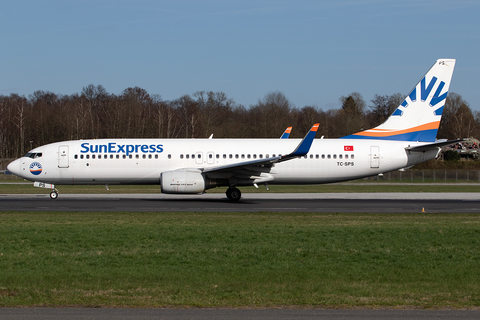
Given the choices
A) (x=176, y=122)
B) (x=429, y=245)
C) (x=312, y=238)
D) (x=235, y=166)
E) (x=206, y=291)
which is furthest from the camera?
(x=176, y=122)

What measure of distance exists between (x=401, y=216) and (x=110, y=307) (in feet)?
51.2

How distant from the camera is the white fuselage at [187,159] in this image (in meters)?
29.6

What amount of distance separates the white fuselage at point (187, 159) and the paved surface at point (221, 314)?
70.2 feet

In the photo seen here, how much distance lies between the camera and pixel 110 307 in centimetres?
783

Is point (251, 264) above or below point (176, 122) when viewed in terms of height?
below

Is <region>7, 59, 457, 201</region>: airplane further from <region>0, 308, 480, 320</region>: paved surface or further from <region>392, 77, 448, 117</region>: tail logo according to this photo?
<region>0, 308, 480, 320</region>: paved surface

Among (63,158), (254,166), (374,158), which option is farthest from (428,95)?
(63,158)

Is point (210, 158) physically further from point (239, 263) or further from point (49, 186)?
point (239, 263)

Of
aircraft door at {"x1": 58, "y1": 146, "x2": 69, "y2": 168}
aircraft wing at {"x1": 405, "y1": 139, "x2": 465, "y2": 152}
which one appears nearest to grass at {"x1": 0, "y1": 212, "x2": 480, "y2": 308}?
aircraft wing at {"x1": 405, "y1": 139, "x2": 465, "y2": 152}

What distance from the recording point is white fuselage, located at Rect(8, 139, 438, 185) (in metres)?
29.6

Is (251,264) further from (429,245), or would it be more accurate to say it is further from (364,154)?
(364,154)

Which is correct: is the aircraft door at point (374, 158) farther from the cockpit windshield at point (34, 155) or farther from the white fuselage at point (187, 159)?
the cockpit windshield at point (34, 155)

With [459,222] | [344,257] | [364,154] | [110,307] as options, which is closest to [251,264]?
[344,257]

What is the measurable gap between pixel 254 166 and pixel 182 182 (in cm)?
416
